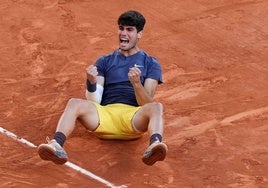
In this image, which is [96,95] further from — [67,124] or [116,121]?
[67,124]

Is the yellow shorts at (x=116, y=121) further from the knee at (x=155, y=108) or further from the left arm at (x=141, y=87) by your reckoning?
the knee at (x=155, y=108)

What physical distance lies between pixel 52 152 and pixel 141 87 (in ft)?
4.38

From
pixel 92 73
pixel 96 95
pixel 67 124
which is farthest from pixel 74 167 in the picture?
pixel 92 73

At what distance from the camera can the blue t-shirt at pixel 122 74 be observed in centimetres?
869

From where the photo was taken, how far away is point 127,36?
860 centimetres

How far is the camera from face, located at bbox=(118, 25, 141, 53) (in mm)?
8602

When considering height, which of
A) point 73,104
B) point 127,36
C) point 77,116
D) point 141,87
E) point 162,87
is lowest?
point 162,87

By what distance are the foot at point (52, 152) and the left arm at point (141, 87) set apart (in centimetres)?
114

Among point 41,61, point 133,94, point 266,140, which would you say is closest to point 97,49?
point 41,61

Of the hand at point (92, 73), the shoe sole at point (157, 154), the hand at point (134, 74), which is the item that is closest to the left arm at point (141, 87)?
the hand at point (134, 74)

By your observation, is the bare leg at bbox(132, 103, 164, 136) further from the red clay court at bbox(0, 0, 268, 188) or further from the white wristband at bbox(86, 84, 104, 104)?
the white wristband at bbox(86, 84, 104, 104)

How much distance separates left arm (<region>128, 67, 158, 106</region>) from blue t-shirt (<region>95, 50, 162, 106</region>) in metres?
0.11

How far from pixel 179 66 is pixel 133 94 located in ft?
6.73

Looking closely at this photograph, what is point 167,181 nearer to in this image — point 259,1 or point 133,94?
point 133,94
